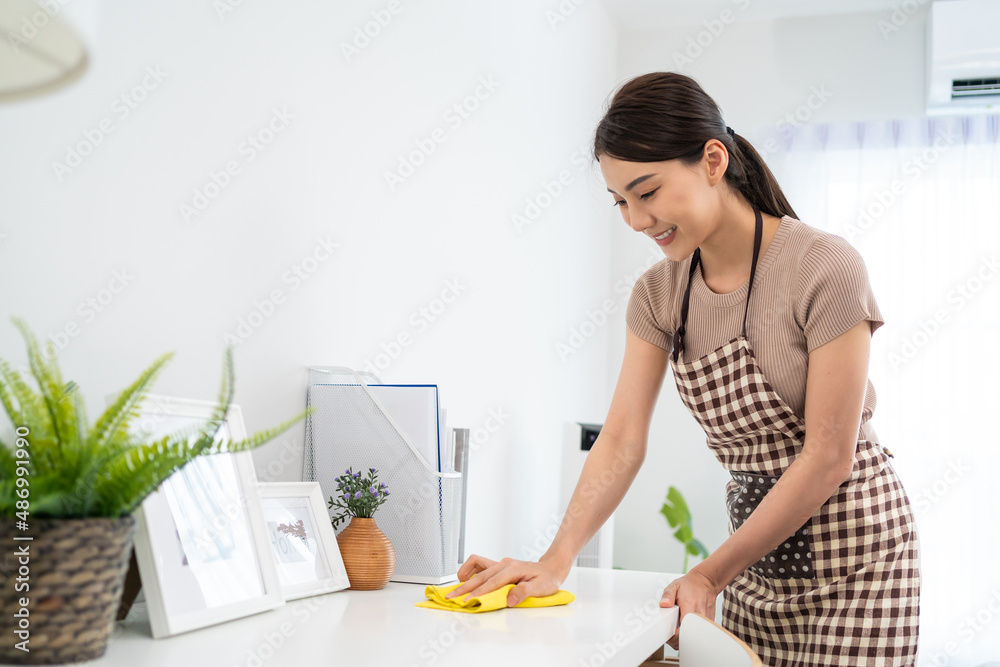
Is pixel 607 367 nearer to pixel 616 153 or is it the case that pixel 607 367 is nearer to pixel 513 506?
pixel 513 506

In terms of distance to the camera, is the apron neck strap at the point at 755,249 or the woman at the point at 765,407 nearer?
the woman at the point at 765,407

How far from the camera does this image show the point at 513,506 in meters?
2.36

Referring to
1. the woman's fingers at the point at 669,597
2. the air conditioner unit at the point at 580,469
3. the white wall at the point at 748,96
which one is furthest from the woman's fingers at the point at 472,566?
the white wall at the point at 748,96

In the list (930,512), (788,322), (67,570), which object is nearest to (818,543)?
(788,322)

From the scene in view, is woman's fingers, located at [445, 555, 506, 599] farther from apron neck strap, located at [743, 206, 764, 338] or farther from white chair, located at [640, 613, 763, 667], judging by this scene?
apron neck strap, located at [743, 206, 764, 338]

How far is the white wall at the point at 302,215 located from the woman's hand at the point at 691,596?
59 cm

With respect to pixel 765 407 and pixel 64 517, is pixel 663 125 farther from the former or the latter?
pixel 64 517

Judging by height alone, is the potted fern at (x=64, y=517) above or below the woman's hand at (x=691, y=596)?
above

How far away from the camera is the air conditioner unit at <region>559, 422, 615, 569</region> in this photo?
8.16 feet

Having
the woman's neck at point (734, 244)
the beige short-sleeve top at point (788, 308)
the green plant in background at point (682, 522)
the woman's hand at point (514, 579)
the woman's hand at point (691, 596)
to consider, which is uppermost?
the woman's neck at point (734, 244)

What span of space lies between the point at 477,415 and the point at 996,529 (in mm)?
2200

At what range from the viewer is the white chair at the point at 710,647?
30.8 inches

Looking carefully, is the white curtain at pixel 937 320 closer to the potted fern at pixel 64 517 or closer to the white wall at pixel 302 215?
the white wall at pixel 302 215

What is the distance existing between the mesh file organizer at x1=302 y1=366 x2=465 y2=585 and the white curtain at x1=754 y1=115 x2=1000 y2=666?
243cm
